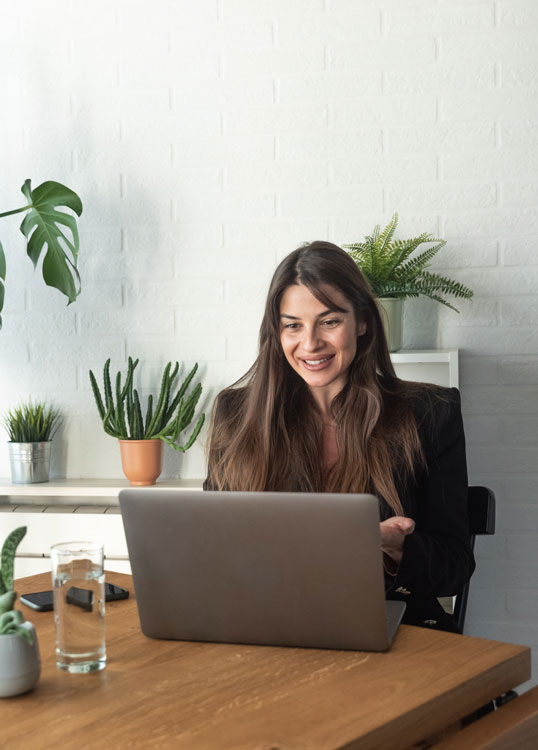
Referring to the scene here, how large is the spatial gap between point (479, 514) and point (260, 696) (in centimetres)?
102

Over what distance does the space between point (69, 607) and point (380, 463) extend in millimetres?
887

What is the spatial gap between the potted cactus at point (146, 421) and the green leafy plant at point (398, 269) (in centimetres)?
67

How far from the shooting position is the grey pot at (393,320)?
97.3 inches

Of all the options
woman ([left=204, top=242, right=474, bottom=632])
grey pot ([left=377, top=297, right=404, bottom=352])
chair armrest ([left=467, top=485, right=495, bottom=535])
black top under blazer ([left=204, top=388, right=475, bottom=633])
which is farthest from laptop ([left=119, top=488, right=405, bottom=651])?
grey pot ([left=377, top=297, right=404, bottom=352])

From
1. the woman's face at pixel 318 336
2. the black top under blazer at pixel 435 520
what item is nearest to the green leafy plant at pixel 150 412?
the black top under blazer at pixel 435 520

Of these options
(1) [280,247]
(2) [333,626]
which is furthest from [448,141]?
(2) [333,626]

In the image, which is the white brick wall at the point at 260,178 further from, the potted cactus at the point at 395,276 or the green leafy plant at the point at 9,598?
the green leafy plant at the point at 9,598

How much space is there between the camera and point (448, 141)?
266 centimetres

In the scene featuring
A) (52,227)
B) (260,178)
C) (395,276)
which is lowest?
(395,276)

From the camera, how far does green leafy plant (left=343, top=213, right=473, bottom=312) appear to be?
2.49 meters

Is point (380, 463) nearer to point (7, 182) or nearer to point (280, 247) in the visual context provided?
point (280, 247)

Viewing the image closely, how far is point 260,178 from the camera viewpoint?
9.20ft

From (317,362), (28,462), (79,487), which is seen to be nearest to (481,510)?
(317,362)

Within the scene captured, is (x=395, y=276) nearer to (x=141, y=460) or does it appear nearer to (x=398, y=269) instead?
(x=398, y=269)
